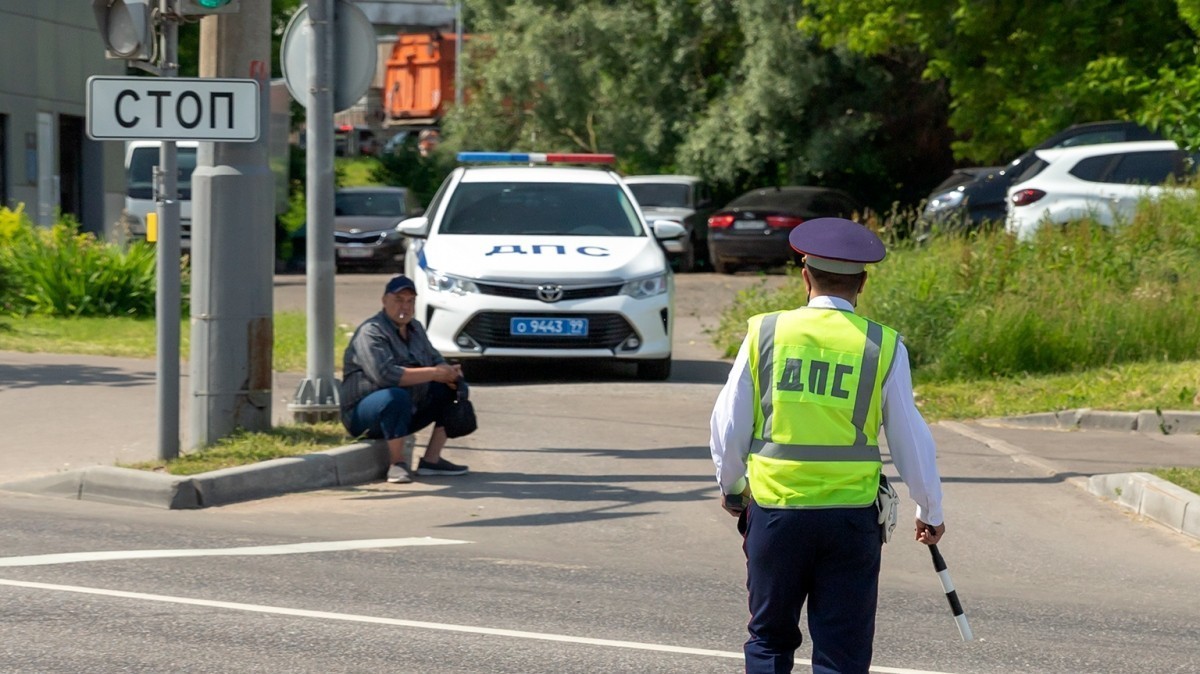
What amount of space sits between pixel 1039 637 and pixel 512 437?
549 centimetres

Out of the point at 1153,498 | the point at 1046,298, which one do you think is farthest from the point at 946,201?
the point at 1153,498

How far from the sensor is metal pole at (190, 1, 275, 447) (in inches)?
373

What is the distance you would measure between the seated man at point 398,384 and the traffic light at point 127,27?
1864 mm

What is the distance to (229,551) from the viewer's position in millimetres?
7359

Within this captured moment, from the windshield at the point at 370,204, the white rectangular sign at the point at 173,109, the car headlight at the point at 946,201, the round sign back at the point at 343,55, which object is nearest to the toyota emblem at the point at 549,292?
the round sign back at the point at 343,55

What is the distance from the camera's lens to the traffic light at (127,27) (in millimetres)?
8852

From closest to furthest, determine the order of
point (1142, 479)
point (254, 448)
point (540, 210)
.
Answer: point (1142, 479) < point (254, 448) < point (540, 210)

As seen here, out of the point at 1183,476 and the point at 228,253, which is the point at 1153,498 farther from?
the point at 228,253

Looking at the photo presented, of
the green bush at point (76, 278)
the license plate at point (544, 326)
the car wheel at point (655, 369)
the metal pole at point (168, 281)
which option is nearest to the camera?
the metal pole at point (168, 281)

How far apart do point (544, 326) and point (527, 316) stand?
15 centimetres

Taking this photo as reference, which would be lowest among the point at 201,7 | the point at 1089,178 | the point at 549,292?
the point at 549,292

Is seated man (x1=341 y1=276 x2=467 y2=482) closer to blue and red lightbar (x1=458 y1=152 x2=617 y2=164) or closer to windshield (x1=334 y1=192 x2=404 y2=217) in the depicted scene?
blue and red lightbar (x1=458 y1=152 x2=617 y2=164)

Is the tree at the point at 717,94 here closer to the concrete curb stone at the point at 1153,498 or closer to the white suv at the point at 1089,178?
the white suv at the point at 1089,178

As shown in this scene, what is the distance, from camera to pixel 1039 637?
619 cm
